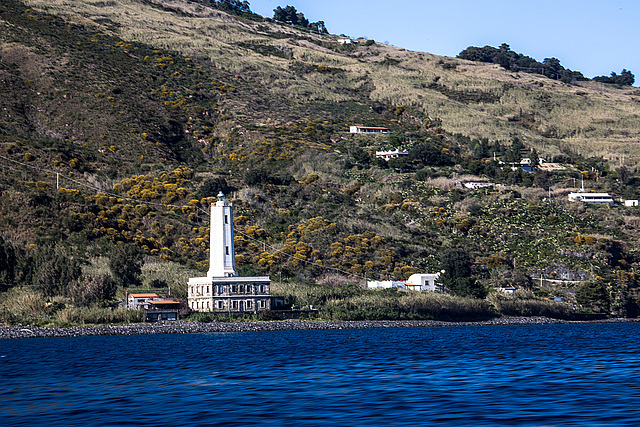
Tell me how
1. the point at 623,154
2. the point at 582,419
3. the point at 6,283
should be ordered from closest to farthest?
the point at 582,419, the point at 6,283, the point at 623,154

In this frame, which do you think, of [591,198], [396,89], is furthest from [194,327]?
[396,89]

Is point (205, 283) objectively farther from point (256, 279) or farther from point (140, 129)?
point (140, 129)

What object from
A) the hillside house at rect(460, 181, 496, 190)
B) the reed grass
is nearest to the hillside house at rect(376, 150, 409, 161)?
the hillside house at rect(460, 181, 496, 190)

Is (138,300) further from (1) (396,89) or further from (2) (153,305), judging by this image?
(1) (396,89)

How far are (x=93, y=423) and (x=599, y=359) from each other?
86.8ft

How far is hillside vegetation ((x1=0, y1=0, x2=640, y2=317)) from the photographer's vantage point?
8925 centimetres

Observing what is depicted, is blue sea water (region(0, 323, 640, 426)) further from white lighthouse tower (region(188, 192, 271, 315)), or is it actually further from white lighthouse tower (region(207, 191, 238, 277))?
white lighthouse tower (region(207, 191, 238, 277))

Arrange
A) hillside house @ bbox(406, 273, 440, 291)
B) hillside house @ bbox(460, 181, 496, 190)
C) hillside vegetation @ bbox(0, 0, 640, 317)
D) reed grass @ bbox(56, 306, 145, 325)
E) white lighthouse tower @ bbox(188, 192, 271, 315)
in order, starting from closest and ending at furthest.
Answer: reed grass @ bbox(56, 306, 145, 325) < white lighthouse tower @ bbox(188, 192, 271, 315) < hillside house @ bbox(406, 273, 440, 291) < hillside vegetation @ bbox(0, 0, 640, 317) < hillside house @ bbox(460, 181, 496, 190)

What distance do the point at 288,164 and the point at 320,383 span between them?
94.5 meters

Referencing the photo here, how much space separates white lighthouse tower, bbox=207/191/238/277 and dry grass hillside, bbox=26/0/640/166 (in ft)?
239

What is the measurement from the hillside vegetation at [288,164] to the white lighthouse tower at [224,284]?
4.62 meters

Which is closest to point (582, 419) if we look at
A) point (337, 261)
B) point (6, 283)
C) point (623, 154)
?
point (6, 283)

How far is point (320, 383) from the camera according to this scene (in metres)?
31.3

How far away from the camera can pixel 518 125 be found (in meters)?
168
